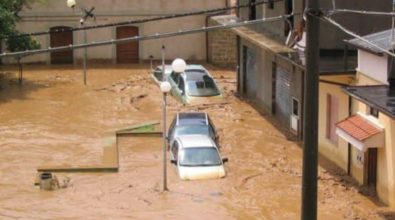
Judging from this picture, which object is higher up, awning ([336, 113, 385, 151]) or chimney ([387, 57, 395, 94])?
→ chimney ([387, 57, 395, 94])

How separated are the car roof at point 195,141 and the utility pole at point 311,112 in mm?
13285

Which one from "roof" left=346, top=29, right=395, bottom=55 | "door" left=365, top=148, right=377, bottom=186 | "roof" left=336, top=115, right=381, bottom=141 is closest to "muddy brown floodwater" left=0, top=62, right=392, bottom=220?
"door" left=365, top=148, right=377, bottom=186

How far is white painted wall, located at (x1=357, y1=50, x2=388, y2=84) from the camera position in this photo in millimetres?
20047

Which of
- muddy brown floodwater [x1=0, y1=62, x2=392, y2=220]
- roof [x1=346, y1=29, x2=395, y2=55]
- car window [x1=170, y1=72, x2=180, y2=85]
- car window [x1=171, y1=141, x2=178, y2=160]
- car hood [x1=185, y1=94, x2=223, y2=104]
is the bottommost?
muddy brown floodwater [x1=0, y1=62, x2=392, y2=220]

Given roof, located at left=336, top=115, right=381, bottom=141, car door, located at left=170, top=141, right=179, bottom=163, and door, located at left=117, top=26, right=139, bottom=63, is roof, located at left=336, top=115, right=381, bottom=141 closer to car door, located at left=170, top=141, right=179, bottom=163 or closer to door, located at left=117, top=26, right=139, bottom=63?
car door, located at left=170, top=141, right=179, bottom=163

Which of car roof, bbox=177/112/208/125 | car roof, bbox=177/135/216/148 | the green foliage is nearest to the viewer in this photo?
car roof, bbox=177/135/216/148

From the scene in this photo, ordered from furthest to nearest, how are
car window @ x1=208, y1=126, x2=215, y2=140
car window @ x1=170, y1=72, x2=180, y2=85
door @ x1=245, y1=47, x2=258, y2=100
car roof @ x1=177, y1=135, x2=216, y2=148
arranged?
car window @ x1=170, y1=72, x2=180, y2=85, door @ x1=245, y1=47, x2=258, y2=100, car window @ x1=208, y1=126, x2=215, y2=140, car roof @ x1=177, y1=135, x2=216, y2=148

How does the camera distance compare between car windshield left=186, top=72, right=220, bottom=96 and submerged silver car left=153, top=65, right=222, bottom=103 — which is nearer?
submerged silver car left=153, top=65, right=222, bottom=103

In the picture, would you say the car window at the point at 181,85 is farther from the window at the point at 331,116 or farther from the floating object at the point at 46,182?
the floating object at the point at 46,182

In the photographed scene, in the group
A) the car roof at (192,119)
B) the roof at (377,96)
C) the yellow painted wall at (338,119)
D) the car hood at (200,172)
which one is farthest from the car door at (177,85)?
the roof at (377,96)

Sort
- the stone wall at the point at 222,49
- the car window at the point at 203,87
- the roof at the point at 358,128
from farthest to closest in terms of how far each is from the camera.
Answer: the stone wall at the point at 222,49 < the car window at the point at 203,87 < the roof at the point at 358,128

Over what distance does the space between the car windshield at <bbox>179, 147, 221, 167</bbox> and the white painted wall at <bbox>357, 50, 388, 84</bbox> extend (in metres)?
4.63

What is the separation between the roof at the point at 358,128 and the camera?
65.2ft

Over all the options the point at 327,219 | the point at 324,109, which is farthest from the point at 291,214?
the point at 324,109
